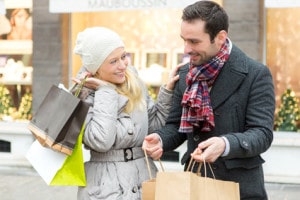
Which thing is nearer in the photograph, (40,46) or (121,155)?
(121,155)

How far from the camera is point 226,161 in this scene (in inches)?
119

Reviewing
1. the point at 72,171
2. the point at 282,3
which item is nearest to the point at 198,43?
the point at 72,171

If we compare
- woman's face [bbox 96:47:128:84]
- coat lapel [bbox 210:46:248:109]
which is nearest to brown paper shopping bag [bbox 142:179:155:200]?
coat lapel [bbox 210:46:248:109]

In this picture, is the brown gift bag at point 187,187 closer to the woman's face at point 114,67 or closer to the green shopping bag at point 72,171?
the green shopping bag at point 72,171

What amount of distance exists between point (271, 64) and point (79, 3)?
9.68ft

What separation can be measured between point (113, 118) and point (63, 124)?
0.92 ft

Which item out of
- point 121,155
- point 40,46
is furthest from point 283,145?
point 121,155

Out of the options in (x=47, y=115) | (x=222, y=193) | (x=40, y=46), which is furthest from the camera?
(x=40, y=46)

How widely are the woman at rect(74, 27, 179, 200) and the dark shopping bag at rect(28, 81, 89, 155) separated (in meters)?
0.09

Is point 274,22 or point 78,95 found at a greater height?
point 274,22

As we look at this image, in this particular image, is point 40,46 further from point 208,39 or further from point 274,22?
point 208,39

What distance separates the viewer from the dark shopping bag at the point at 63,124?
332cm

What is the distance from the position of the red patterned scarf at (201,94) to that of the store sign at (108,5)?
17.4 ft

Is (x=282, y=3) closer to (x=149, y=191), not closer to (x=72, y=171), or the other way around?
(x=72, y=171)
